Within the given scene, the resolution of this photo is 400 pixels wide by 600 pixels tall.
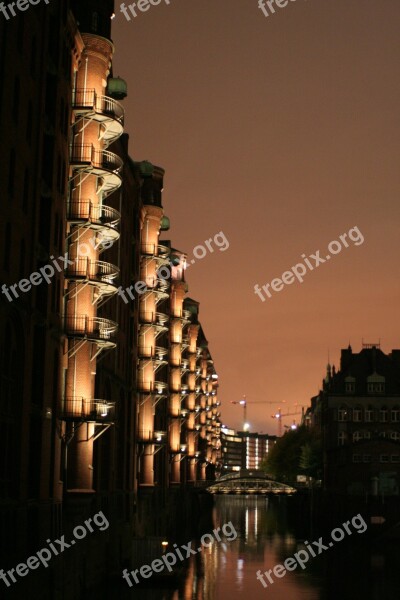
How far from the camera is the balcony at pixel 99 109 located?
171 ft

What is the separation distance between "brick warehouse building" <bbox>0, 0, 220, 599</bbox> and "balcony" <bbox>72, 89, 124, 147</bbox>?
0.27 feet

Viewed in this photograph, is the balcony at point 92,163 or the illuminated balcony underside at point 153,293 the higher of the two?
the balcony at point 92,163

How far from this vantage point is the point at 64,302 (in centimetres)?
5038

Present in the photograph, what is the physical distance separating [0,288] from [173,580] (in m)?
33.2

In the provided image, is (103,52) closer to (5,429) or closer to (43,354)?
(43,354)

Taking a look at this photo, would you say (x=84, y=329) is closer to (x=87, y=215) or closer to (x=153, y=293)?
(x=87, y=215)

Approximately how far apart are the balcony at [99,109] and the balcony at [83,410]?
15334 millimetres

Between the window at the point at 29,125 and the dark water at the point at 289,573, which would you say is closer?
the window at the point at 29,125

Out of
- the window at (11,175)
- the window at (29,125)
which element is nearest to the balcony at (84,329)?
the window at (29,125)

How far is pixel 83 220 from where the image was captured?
51.1 meters

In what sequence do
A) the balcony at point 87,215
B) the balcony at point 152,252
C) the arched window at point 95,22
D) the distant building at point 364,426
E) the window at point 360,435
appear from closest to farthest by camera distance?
1. the balcony at point 87,215
2. the arched window at point 95,22
3. the balcony at point 152,252
4. the distant building at point 364,426
5. the window at point 360,435

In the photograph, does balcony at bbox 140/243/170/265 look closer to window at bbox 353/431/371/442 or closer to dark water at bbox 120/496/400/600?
dark water at bbox 120/496/400/600

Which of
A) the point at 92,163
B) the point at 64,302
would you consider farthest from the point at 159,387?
the point at 92,163

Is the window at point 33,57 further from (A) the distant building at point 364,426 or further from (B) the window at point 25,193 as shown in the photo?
(A) the distant building at point 364,426
